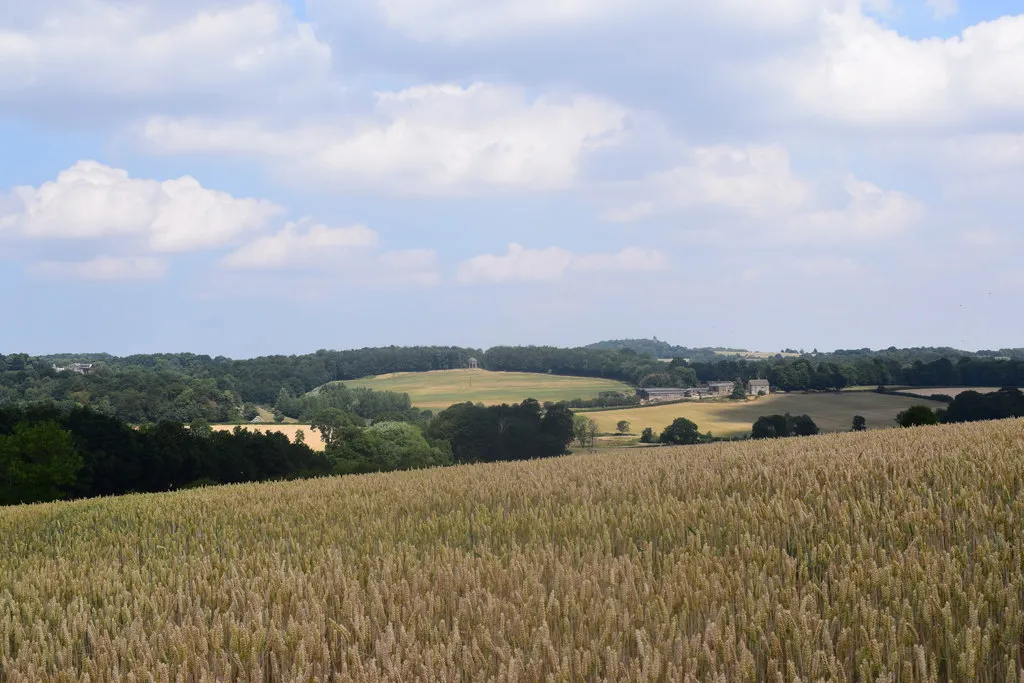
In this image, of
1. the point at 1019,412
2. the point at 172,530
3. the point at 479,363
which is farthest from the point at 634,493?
the point at 479,363

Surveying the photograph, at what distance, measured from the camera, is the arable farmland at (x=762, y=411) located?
9219 centimetres

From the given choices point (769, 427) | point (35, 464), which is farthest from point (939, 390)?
point (35, 464)

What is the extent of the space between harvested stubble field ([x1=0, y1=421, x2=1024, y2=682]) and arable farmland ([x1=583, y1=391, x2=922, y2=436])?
81.2m

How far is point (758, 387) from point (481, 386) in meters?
49.9

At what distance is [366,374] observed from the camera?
596 feet

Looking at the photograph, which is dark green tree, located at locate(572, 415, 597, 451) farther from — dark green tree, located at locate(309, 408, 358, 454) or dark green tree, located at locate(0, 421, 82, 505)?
dark green tree, located at locate(0, 421, 82, 505)

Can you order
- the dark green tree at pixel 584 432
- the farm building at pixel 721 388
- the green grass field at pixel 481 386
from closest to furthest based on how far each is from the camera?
the dark green tree at pixel 584 432
the farm building at pixel 721 388
the green grass field at pixel 481 386

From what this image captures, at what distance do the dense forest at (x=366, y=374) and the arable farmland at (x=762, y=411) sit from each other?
562 inches

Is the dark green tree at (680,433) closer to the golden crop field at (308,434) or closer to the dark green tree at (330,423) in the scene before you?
the dark green tree at (330,423)

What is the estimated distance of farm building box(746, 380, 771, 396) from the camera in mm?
123875

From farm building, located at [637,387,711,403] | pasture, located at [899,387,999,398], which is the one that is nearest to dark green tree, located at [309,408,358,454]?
farm building, located at [637,387,711,403]

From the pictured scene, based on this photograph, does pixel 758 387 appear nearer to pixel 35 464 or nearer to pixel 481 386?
pixel 481 386

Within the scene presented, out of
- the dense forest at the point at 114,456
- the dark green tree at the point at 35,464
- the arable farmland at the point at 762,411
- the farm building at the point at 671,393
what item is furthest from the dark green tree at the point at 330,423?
the farm building at the point at 671,393

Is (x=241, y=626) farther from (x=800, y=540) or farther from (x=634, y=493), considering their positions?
(x=634, y=493)
